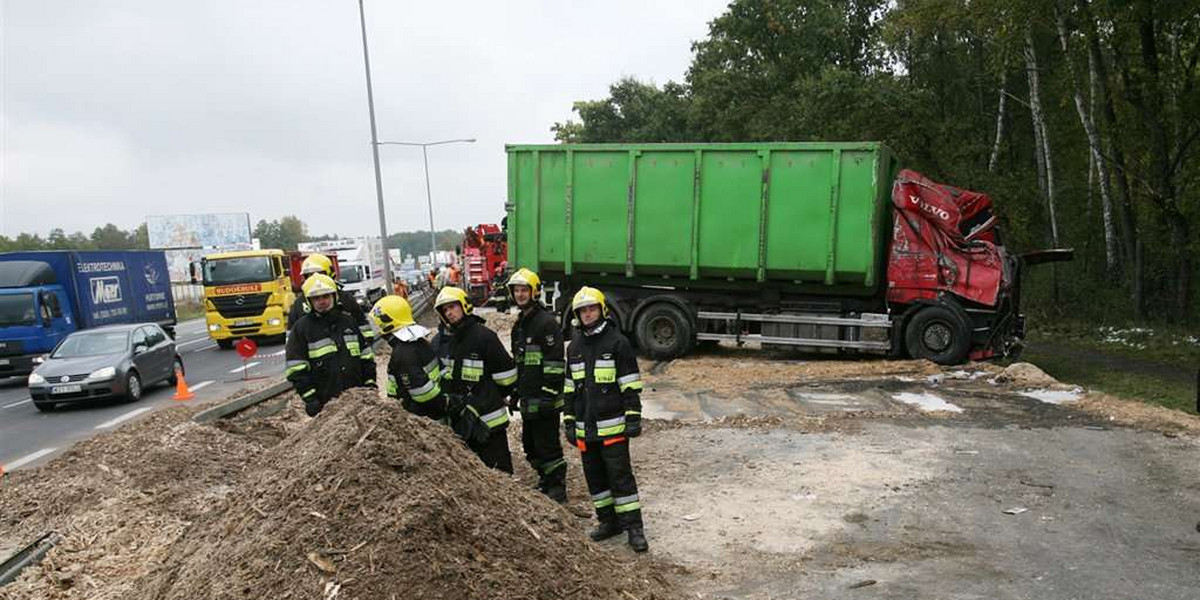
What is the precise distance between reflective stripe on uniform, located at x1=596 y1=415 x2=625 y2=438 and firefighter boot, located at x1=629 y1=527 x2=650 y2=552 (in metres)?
0.63

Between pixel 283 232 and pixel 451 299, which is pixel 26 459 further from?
pixel 283 232

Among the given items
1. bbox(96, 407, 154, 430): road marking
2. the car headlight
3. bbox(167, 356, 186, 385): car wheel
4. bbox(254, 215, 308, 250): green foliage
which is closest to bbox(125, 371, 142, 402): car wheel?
the car headlight

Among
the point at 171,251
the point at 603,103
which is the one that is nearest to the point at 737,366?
the point at 603,103

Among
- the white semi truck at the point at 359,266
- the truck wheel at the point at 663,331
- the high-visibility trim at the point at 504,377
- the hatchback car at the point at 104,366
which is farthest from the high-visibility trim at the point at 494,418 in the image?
the white semi truck at the point at 359,266

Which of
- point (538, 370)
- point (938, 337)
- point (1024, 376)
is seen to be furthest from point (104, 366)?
point (1024, 376)

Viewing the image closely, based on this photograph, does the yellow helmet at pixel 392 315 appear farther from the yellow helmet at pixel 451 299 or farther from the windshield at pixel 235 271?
the windshield at pixel 235 271

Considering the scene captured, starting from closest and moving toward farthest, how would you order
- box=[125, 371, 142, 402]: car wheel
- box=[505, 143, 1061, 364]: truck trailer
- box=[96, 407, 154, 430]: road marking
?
1. box=[96, 407, 154, 430]: road marking
2. box=[505, 143, 1061, 364]: truck trailer
3. box=[125, 371, 142, 402]: car wheel

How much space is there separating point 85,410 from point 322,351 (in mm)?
8734

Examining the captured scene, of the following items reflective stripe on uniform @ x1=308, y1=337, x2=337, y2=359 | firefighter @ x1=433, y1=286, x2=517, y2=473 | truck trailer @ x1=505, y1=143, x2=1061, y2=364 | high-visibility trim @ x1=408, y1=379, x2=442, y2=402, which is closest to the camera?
high-visibility trim @ x1=408, y1=379, x2=442, y2=402

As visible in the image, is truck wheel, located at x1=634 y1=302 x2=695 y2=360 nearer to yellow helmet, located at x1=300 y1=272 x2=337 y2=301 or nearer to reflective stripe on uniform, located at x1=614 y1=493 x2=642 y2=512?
yellow helmet, located at x1=300 y1=272 x2=337 y2=301

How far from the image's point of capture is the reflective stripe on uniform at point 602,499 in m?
5.52

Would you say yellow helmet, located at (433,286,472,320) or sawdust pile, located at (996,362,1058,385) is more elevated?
yellow helmet, located at (433,286,472,320)

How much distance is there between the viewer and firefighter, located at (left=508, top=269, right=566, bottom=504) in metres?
6.04

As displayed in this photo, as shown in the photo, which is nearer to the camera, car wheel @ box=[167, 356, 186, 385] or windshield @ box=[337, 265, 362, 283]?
car wheel @ box=[167, 356, 186, 385]
